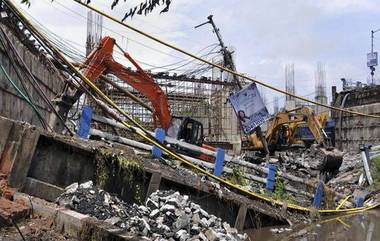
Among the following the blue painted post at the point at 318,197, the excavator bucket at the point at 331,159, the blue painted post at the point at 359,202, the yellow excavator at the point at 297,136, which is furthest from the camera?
the yellow excavator at the point at 297,136

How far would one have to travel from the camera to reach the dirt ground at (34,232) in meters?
5.84

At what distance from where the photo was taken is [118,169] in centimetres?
921

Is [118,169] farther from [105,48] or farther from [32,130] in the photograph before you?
[105,48]

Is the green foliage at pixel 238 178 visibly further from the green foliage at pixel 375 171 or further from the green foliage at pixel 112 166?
the green foliage at pixel 375 171

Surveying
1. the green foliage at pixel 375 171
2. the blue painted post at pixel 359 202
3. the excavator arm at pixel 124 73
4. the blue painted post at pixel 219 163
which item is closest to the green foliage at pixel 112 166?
the blue painted post at pixel 219 163

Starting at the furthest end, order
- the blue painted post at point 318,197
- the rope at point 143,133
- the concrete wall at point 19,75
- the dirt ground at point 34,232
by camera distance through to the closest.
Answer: the blue painted post at point 318,197
the concrete wall at point 19,75
the rope at point 143,133
the dirt ground at point 34,232

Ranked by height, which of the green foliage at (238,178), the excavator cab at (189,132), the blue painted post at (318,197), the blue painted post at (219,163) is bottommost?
the blue painted post at (318,197)

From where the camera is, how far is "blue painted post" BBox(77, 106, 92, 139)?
1056 centimetres

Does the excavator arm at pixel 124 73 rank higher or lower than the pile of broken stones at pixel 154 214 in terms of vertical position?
higher

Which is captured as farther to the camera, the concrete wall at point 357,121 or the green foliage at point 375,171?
the concrete wall at point 357,121

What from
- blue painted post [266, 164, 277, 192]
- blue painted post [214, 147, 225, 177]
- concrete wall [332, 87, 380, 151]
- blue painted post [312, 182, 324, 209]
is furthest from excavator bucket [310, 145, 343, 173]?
concrete wall [332, 87, 380, 151]

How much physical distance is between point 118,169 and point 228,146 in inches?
950

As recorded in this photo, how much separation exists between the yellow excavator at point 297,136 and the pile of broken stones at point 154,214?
11094 mm

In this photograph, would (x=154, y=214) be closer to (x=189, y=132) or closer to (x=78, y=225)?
(x=78, y=225)
